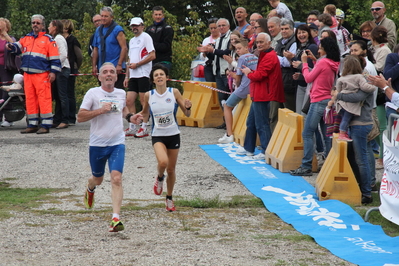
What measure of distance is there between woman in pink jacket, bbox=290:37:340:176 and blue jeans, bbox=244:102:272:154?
4.39ft

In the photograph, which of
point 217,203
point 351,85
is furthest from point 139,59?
point 351,85

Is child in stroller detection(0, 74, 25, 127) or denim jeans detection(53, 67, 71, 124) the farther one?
denim jeans detection(53, 67, 71, 124)

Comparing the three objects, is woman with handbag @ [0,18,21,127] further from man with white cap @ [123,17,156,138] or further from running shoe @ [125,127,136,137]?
A: running shoe @ [125,127,136,137]

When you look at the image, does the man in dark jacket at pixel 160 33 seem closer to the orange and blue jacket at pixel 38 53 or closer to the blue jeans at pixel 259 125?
the orange and blue jacket at pixel 38 53

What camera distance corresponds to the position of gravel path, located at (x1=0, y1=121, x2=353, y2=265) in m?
7.00

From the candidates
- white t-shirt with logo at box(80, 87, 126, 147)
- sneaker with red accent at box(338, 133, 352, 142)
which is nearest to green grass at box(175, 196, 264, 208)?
sneaker with red accent at box(338, 133, 352, 142)

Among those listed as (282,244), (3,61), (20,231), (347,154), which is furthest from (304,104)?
(3,61)

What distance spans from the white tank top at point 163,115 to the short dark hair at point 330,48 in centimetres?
269

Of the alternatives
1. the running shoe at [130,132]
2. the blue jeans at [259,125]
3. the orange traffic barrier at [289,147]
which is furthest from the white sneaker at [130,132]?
the orange traffic barrier at [289,147]

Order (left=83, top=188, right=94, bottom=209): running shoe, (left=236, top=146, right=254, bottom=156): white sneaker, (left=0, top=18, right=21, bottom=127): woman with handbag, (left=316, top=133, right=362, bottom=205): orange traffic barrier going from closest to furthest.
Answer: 1. (left=83, top=188, right=94, bottom=209): running shoe
2. (left=316, top=133, right=362, bottom=205): orange traffic barrier
3. (left=236, top=146, right=254, bottom=156): white sneaker
4. (left=0, top=18, right=21, bottom=127): woman with handbag

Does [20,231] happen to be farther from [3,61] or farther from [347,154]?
[3,61]

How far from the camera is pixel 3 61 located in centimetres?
1602

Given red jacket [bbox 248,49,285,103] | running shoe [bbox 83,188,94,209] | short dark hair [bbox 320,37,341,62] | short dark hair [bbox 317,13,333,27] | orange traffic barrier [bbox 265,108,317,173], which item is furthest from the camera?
short dark hair [bbox 317,13,333,27]

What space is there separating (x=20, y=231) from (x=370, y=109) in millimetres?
4827
